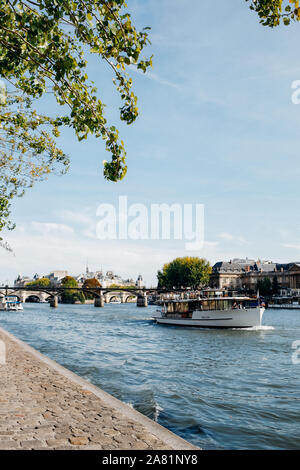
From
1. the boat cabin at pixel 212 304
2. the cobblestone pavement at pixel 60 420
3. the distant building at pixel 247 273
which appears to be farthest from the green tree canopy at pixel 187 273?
the cobblestone pavement at pixel 60 420

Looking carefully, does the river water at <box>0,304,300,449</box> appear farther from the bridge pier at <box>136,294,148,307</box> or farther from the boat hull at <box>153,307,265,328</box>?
the bridge pier at <box>136,294,148,307</box>

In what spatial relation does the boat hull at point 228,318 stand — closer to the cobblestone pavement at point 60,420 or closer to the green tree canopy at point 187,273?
the cobblestone pavement at point 60,420

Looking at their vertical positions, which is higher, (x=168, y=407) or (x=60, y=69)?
(x=60, y=69)

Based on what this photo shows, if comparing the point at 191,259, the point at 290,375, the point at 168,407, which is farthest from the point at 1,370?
the point at 191,259

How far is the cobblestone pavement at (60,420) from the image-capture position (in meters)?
7.01

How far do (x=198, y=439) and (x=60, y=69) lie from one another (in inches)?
365

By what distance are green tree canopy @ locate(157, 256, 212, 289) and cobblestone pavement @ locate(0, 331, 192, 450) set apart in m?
115

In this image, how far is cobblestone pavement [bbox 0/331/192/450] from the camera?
23.0 feet

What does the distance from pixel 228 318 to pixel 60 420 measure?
39829 mm

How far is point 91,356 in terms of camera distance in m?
25.2

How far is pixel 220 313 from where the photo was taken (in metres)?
47.1

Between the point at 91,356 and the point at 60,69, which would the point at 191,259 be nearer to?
the point at 91,356
